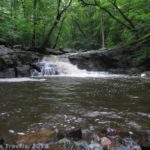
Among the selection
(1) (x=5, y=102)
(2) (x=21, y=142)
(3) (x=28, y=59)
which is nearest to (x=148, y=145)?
(2) (x=21, y=142)

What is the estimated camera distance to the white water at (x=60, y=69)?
62.3ft

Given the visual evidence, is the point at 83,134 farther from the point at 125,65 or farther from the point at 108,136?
the point at 125,65

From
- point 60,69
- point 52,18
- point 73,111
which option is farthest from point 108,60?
point 73,111

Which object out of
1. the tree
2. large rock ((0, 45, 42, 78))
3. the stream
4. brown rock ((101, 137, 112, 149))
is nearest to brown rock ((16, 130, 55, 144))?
the stream

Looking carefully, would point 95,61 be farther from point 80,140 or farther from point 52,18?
point 80,140

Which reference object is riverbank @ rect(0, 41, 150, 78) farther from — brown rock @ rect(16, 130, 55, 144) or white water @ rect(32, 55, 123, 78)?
brown rock @ rect(16, 130, 55, 144)

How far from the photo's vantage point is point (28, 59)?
Result: 1919 cm

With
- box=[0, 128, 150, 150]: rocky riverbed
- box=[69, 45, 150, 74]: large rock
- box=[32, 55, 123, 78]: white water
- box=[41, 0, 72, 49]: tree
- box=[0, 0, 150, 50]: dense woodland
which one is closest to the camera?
box=[0, 128, 150, 150]: rocky riverbed

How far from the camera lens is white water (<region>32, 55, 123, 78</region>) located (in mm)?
18981

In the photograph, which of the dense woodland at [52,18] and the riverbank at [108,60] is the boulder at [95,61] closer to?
the riverbank at [108,60]

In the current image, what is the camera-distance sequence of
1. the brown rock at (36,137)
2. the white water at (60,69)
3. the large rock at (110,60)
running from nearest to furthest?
the brown rock at (36,137) → the white water at (60,69) → the large rock at (110,60)

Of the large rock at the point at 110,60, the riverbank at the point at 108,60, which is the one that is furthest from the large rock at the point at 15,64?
the large rock at the point at 110,60

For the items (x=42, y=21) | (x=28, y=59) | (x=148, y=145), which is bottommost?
(x=148, y=145)

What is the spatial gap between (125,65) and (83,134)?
56.9ft
